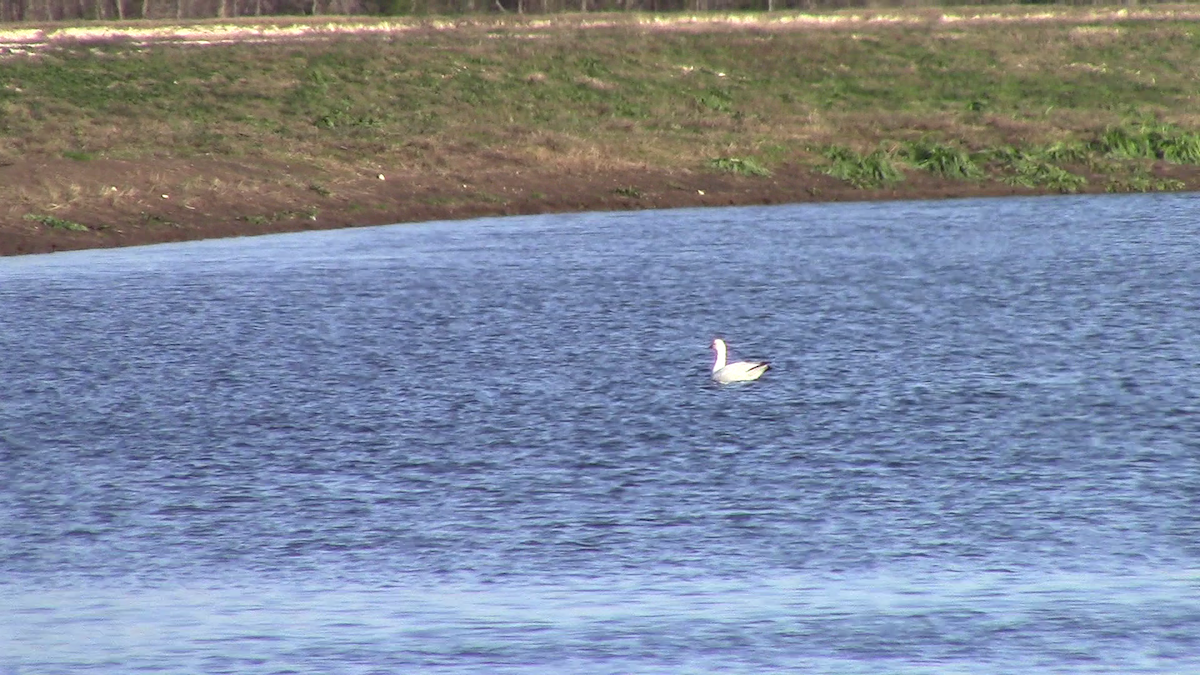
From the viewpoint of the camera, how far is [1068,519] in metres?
16.3

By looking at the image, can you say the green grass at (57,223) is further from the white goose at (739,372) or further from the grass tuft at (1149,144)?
the grass tuft at (1149,144)

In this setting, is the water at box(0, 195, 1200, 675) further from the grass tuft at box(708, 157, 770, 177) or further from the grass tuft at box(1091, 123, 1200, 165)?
the grass tuft at box(1091, 123, 1200, 165)

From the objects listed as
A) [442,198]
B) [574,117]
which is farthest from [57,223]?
[574,117]

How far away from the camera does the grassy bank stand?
44.8 m

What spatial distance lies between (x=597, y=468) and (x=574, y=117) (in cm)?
3820

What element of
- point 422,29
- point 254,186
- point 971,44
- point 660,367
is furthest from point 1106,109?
point 660,367

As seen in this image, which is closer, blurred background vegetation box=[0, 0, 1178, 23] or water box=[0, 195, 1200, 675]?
water box=[0, 195, 1200, 675]

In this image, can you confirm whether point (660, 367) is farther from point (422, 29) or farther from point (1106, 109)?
point (422, 29)

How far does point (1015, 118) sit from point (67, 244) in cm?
2906

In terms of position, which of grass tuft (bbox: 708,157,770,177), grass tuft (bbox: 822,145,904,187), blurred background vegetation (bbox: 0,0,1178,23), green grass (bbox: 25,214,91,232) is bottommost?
grass tuft (bbox: 822,145,904,187)

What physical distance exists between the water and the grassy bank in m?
8.00

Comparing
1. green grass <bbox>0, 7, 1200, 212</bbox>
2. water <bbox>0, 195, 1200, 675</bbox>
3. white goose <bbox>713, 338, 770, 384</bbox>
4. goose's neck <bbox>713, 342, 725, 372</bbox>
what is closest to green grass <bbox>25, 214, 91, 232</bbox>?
green grass <bbox>0, 7, 1200, 212</bbox>

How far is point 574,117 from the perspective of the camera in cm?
5631

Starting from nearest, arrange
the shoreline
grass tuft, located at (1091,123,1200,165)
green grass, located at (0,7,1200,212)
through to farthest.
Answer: the shoreline < green grass, located at (0,7,1200,212) < grass tuft, located at (1091,123,1200,165)
